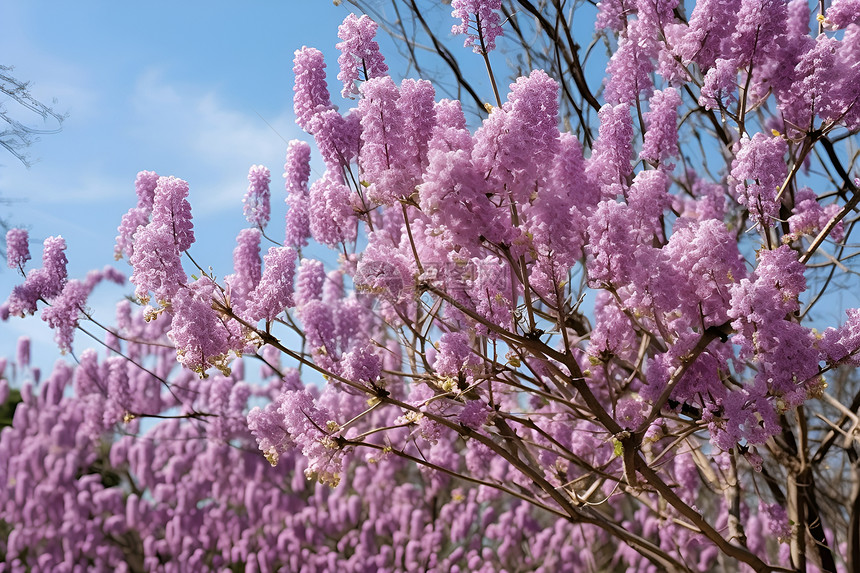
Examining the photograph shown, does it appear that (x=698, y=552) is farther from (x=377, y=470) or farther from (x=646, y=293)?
(x=646, y=293)

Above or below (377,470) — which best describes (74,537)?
below

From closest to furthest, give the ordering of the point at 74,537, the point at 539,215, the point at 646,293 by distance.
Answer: the point at 539,215, the point at 646,293, the point at 74,537

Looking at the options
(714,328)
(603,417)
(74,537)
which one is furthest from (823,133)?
(74,537)

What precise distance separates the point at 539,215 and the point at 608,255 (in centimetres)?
23

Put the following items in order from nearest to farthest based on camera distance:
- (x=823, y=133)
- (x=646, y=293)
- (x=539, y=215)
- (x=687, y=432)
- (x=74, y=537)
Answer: (x=539, y=215) → (x=646, y=293) → (x=687, y=432) → (x=823, y=133) → (x=74, y=537)

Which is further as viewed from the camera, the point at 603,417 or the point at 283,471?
the point at 283,471

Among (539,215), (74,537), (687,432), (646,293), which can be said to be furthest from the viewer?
(74,537)

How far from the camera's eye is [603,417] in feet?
7.70

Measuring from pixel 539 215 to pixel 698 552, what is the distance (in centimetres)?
635

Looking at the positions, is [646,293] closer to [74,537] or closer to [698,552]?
[698,552]

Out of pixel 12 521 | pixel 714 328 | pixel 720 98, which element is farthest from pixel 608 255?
pixel 12 521

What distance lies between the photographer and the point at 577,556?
719 centimetres

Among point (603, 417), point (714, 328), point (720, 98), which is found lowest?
point (603, 417)

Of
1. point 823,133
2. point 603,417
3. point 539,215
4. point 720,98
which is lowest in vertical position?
point 603,417
